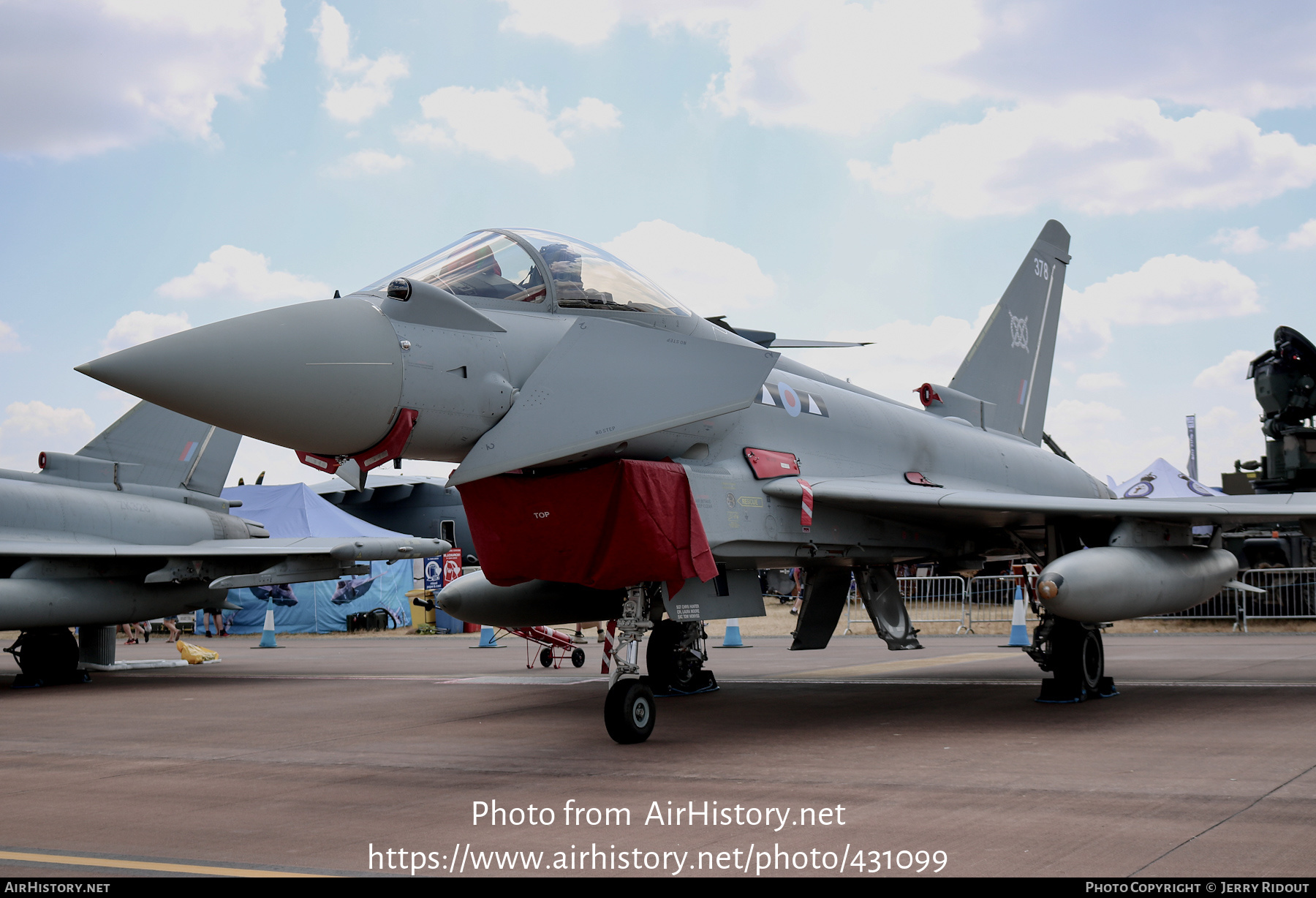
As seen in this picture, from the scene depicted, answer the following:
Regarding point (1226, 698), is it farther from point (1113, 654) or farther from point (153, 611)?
point (153, 611)

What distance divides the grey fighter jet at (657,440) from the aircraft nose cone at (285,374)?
0.01 m

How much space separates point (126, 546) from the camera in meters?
12.3

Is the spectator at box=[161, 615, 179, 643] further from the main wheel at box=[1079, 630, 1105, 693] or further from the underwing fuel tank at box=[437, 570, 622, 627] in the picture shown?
the main wheel at box=[1079, 630, 1105, 693]

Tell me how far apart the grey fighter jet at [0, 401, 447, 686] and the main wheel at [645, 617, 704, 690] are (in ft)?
14.0

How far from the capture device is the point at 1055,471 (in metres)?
11.4

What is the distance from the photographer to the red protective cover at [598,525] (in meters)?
6.54

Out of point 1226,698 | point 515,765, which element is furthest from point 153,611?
point 1226,698

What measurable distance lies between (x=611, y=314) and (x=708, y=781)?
3.04 meters

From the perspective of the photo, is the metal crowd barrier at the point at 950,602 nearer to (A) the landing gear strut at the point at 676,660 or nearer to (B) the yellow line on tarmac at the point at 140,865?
(A) the landing gear strut at the point at 676,660

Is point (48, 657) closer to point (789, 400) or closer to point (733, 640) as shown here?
point (789, 400)

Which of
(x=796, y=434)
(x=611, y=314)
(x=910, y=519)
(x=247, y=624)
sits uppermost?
(x=611, y=314)

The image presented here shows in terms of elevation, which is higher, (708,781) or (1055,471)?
(1055,471)

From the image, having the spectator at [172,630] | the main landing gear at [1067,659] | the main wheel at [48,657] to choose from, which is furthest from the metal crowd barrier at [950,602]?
the spectator at [172,630]

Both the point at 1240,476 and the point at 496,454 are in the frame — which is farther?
the point at 1240,476
